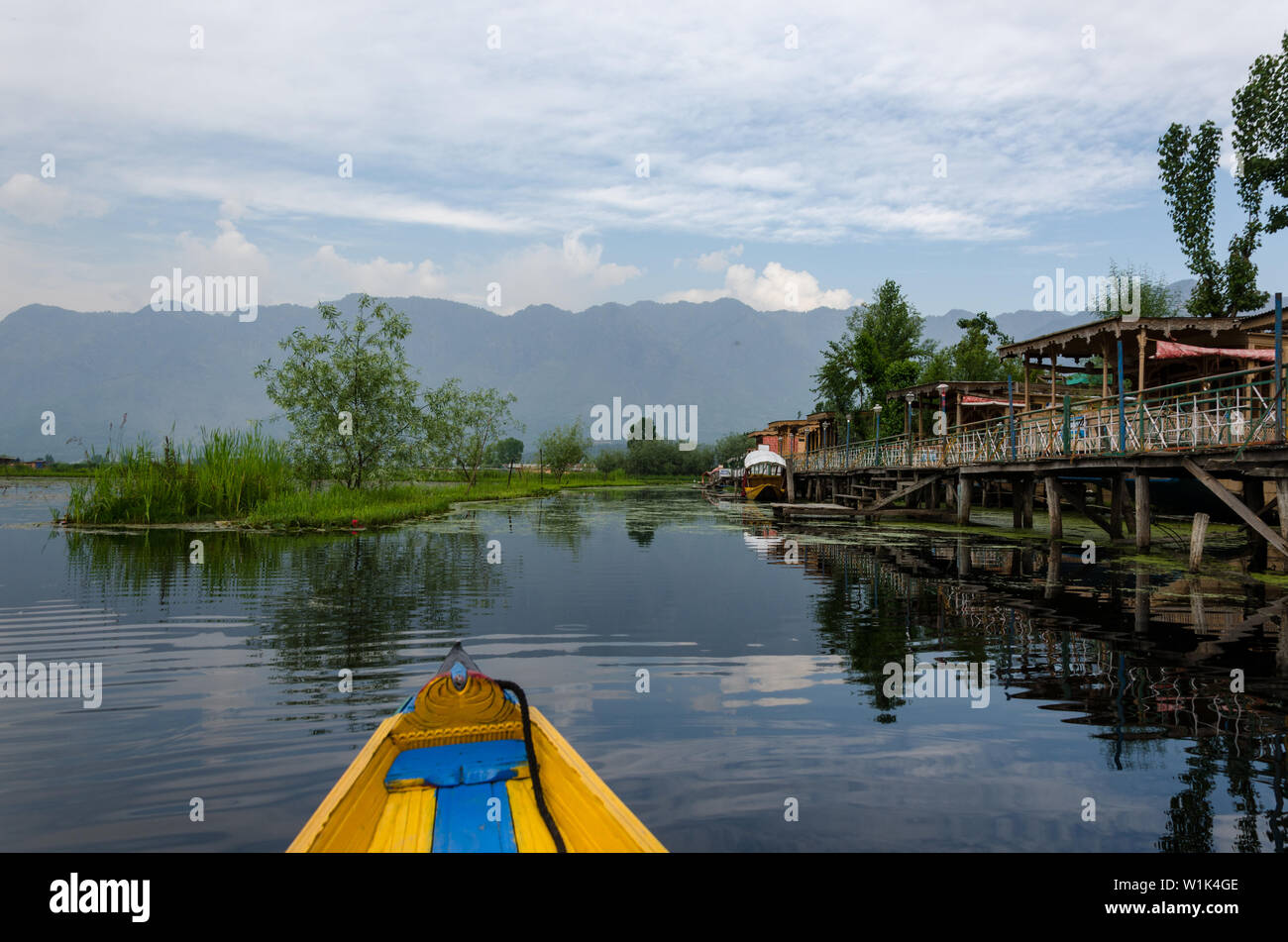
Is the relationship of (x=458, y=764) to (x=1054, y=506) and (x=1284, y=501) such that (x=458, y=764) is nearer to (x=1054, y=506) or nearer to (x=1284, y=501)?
(x=1284, y=501)

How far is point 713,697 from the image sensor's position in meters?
8.02

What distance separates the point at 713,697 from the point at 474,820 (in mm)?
3832

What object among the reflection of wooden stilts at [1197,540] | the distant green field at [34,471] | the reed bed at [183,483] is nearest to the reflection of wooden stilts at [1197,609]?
the reflection of wooden stilts at [1197,540]

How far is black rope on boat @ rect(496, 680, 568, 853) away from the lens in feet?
13.9

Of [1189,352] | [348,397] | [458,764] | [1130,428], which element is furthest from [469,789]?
[348,397]

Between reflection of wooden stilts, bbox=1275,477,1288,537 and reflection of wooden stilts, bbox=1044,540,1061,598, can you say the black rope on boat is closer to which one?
reflection of wooden stilts, bbox=1044,540,1061,598

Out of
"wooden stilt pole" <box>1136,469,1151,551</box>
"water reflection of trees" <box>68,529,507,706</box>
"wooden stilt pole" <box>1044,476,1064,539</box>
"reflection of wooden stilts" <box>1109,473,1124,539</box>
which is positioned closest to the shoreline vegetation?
"water reflection of trees" <box>68,529,507,706</box>

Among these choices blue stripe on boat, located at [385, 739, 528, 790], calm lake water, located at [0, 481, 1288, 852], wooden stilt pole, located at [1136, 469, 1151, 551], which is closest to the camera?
blue stripe on boat, located at [385, 739, 528, 790]

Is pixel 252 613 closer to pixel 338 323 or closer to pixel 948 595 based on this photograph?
pixel 948 595

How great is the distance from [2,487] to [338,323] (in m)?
39.1

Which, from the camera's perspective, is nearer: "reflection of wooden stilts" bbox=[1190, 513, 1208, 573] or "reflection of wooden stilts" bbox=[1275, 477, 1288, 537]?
"reflection of wooden stilts" bbox=[1275, 477, 1288, 537]

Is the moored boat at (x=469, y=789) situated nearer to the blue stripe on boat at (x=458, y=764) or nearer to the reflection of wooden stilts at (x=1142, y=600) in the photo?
the blue stripe on boat at (x=458, y=764)

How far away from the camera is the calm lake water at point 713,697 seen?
5.20 metres

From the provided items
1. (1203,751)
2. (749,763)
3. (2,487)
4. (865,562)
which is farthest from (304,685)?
(2,487)
